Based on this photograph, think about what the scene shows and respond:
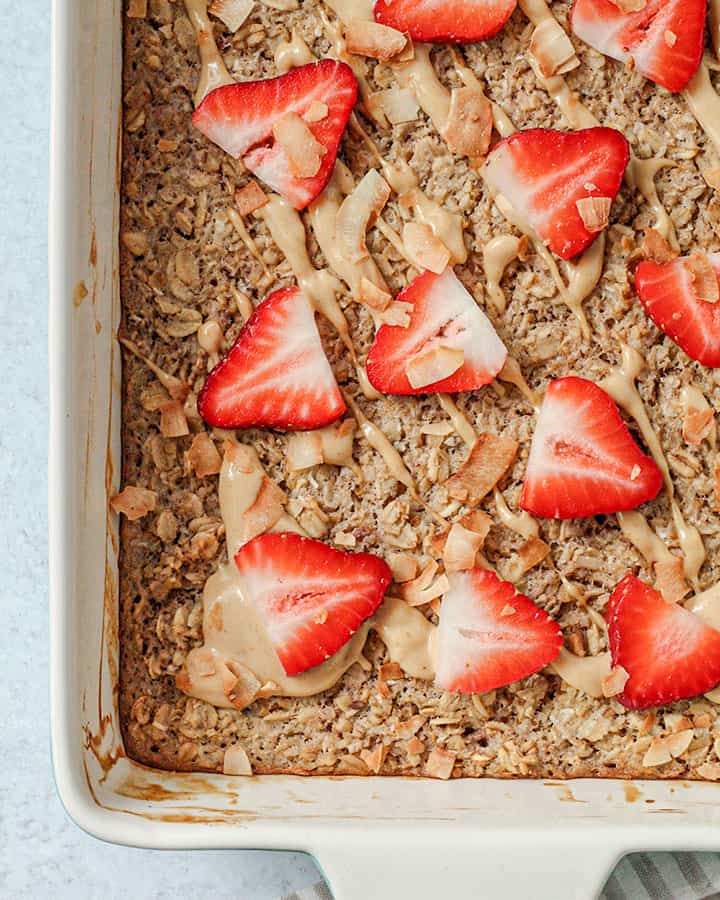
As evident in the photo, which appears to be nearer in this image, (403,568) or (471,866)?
(471,866)

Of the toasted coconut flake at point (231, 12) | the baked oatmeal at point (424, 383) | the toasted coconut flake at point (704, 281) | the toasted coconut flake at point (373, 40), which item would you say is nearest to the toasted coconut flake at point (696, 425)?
the baked oatmeal at point (424, 383)

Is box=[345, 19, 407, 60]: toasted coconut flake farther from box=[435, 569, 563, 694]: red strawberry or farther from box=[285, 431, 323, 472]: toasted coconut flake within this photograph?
box=[435, 569, 563, 694]: red strawberry

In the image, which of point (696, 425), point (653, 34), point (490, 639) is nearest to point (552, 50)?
point (653, 34)

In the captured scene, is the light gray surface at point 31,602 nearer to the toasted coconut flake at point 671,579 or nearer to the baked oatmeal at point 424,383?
the baked oatmeal at point 424,383

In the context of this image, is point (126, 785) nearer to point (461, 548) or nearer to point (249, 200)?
point (461, 548)

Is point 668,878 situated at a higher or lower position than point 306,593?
lower

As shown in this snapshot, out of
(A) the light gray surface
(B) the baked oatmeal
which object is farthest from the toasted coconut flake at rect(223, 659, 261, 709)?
(A) the light gray surface

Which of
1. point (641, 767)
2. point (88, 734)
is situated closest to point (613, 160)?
point (641, 767)

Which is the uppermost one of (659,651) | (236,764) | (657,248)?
(657,248)

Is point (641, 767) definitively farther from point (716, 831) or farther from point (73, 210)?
point (73, 210)
